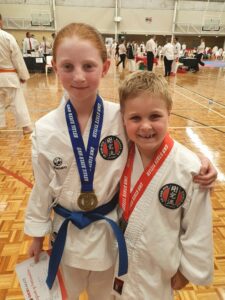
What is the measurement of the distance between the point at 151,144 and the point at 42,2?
2600cm

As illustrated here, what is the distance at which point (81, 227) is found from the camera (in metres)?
1.15

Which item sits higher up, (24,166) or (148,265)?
(148,265)

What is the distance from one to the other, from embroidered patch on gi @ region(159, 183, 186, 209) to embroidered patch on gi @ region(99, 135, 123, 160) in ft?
0.80

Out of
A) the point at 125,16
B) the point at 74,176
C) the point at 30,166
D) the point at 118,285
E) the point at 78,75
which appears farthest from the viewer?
the point at 125,16

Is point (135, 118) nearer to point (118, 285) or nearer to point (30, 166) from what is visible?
point (118, 285)

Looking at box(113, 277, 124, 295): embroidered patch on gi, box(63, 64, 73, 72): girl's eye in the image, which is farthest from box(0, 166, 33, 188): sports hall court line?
box(63, 64, 73, 72): girl's eye

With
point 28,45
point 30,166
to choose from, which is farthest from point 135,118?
point 28,45

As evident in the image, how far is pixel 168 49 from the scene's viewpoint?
11953 mm

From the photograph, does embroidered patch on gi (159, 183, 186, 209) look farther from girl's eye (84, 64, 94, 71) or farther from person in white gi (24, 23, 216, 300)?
girl's eye (84, 64, 94, 71)

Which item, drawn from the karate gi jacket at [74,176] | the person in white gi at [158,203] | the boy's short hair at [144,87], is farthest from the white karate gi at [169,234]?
the boy's short hair at [144,87]

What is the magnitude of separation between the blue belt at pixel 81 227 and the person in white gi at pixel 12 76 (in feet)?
12.5

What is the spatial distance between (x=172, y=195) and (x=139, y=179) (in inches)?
6.1

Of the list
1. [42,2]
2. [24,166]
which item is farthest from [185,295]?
[42,2]

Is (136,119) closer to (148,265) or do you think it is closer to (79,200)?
(79,200)
